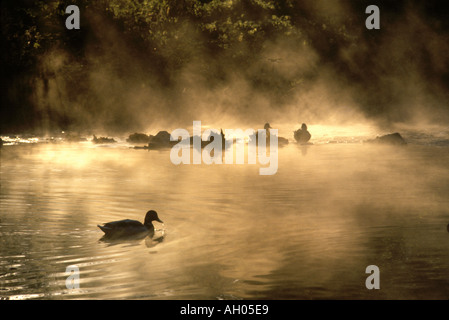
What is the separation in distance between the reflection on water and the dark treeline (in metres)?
18.1

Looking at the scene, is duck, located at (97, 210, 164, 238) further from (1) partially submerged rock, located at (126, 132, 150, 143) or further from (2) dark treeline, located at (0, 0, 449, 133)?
(2) dark treeline, located at (0, 0, 449, 133)

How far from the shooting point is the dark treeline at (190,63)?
38062 millimetres

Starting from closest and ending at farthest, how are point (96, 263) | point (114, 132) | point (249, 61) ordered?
point (96, 263) → point (114, 132) → point (249, 61)

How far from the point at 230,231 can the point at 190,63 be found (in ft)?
92.3

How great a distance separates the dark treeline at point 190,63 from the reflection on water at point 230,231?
59.3ft

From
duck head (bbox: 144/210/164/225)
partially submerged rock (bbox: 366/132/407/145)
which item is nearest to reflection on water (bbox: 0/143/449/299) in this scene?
duck head (bbox: 144/210/164/225)

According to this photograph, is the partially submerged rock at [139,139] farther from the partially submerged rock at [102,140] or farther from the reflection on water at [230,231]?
the reflection on water at [230,231]

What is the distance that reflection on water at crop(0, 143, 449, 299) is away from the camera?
8523mm

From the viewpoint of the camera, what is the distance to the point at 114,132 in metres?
36.8

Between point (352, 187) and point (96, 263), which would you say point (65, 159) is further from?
point (96, 263)
